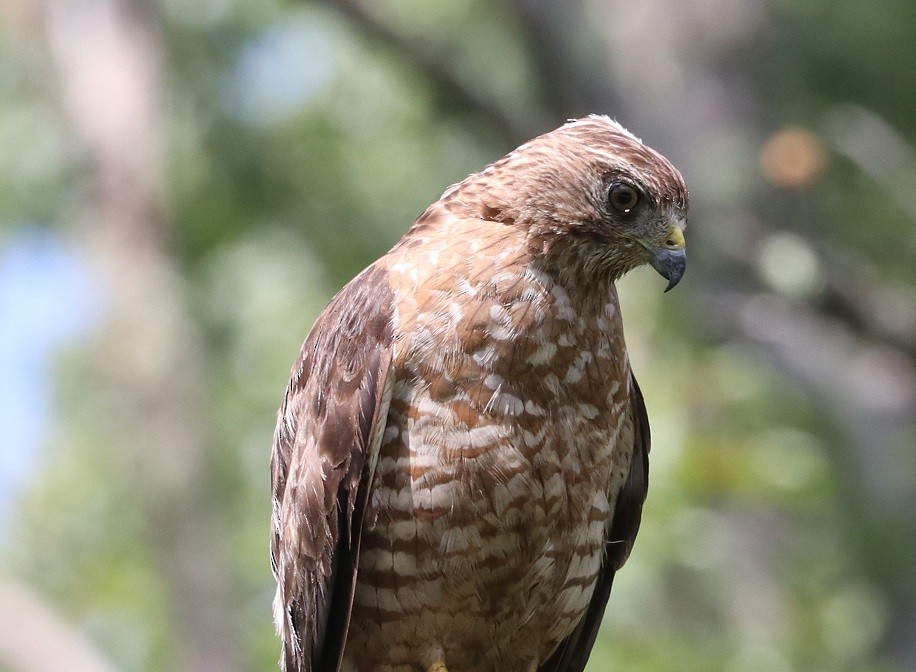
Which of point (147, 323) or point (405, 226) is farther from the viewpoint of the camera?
point (405, 226)

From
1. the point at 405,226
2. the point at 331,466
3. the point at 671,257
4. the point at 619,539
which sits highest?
the point at 405,226

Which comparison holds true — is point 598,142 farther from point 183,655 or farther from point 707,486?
point 183,655

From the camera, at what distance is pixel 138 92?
10.1 m

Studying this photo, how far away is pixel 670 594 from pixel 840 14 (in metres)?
4.85

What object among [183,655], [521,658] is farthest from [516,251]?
[183,655]

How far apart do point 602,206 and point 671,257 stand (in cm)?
22

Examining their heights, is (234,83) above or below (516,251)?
above

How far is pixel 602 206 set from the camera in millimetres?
2938

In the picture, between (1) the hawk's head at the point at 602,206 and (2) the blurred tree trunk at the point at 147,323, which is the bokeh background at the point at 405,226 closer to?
(2) the blurred tree trunk at the point at 147,323

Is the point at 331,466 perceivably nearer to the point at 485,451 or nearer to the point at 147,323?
the point at 485,451

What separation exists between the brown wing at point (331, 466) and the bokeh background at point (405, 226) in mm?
2549

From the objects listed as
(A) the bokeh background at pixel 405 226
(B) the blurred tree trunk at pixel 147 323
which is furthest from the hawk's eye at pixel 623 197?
(B) the blurred tree trunk at pixel 147 323

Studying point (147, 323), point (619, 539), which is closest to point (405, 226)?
point (147, 323)

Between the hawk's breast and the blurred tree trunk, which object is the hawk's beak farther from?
the blurred tree trunk
